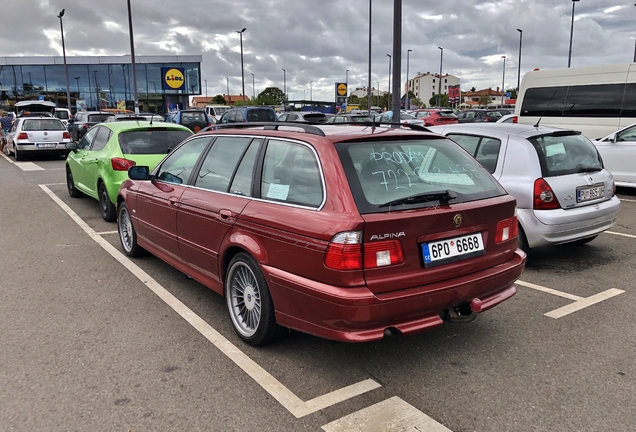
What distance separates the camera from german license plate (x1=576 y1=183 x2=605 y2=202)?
5.49 meters

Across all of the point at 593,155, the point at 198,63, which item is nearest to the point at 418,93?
the point at 198,63

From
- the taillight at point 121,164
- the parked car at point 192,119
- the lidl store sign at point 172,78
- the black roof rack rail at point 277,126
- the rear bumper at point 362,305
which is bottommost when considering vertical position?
the rear bumper at point 362,305

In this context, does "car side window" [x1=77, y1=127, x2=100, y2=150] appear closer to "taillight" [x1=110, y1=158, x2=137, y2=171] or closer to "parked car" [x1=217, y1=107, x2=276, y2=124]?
"taillight" [x1=110, y1=158, x2=137, y2=171]

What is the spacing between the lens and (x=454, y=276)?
3285 mm

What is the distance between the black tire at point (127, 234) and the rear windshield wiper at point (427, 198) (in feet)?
11.9

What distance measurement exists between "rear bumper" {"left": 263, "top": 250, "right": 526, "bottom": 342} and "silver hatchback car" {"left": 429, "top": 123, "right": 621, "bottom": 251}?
2.21m

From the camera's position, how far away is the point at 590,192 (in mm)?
5609

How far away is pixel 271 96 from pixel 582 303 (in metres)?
107

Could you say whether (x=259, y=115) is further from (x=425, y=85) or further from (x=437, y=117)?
(x=425, y=85)

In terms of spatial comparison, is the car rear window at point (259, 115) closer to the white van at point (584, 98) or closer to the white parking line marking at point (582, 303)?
the white van at point (584, 98)

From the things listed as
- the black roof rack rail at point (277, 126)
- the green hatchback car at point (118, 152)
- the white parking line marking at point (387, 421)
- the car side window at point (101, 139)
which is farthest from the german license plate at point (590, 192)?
the car side window at point (101, 139)

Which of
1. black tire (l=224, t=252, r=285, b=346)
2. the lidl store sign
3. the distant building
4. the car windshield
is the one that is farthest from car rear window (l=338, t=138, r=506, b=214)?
the distant building

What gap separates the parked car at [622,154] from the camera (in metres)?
9.97

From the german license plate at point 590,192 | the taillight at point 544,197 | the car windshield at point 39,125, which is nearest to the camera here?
the taillight at point 544,197
